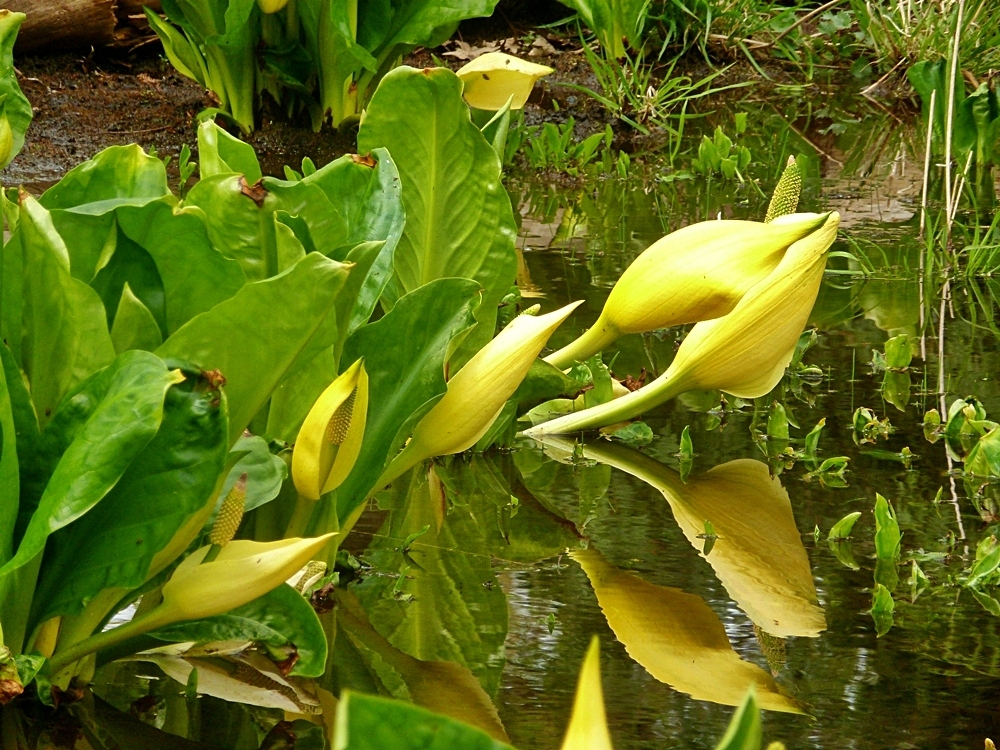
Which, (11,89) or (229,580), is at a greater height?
(11,89)

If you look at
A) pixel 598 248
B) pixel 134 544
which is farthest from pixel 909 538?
pixel 598 248

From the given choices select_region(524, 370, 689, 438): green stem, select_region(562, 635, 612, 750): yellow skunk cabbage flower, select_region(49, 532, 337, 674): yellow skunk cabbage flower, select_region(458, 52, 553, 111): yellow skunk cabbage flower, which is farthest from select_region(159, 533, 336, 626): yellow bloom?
select_region(458, 52, 553, 111): yellow skunk cabbage flower

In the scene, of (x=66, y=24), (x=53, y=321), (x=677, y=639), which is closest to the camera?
(x=53, y=321)

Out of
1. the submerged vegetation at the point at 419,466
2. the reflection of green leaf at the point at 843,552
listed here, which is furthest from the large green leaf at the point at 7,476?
the reflection of green leaf at the point at 843,552

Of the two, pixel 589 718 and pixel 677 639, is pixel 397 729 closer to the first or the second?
pixel 589 718

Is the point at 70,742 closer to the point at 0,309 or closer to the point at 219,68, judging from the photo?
the point at 0,309

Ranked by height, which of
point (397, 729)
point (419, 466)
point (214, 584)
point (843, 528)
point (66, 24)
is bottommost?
point (66, 24)

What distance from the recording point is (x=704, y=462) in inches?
54.3

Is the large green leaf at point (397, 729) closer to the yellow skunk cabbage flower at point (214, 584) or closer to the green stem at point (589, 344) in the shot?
the yellow skunk cabbage flower at point (214, 584)

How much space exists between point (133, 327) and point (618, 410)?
0.67 m

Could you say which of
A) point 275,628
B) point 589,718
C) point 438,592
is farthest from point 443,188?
point 589,718

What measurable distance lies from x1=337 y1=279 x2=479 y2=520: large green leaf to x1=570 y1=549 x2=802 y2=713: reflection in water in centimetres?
21

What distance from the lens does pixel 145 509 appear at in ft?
2.63

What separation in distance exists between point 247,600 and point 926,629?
510 mm
